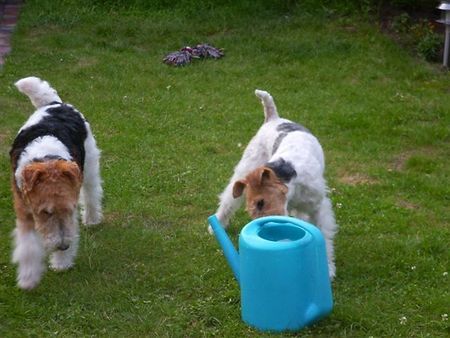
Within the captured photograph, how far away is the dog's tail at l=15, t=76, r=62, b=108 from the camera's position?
239 inches

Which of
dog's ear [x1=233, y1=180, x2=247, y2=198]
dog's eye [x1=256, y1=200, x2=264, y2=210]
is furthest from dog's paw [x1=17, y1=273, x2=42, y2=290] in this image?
dog's eye [x1=256, y1=200, x2=264, y2=210]

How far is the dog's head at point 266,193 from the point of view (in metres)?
5.02

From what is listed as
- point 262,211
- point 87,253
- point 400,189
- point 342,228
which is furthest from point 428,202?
point 87,253

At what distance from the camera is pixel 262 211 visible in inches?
199

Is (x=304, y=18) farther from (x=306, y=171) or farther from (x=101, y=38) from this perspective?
(x=306, y=171)

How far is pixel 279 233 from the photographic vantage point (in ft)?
15.6

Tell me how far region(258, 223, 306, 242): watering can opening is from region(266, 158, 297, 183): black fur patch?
0.52 metres

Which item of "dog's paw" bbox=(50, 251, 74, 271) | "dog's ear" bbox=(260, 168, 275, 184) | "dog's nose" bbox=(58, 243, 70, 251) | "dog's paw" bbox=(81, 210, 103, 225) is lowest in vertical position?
"dog's paw" bbox=(81, 210, 103, 225)

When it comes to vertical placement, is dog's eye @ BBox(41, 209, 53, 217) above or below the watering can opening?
below

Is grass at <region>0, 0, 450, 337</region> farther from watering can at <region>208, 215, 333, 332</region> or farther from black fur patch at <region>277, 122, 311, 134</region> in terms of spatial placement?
black fur patch at <region>277, 122, 311, 134</region>

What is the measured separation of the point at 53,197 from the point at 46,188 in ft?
0.26

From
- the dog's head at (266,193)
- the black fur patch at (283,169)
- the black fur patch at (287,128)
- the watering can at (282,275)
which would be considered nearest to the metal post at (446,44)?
the black fur patch at (287,128)

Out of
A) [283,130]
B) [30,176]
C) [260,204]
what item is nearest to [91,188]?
[30,176]

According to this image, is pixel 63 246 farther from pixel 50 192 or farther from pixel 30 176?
pixel 30 176
